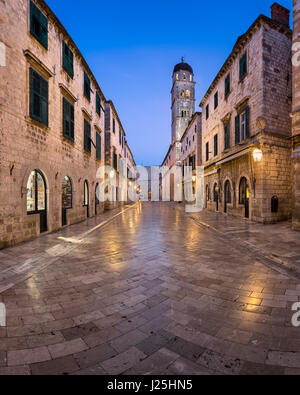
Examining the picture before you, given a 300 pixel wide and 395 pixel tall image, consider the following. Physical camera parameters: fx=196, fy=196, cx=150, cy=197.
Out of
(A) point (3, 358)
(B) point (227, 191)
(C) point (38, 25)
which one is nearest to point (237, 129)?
(B) point (227, 191)

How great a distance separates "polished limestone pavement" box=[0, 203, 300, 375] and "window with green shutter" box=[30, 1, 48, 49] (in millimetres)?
9226

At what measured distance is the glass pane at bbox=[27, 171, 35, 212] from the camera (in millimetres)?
7781

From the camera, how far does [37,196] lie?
8.32 meters

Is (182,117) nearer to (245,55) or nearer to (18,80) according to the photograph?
(245,55)

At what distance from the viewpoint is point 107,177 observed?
19.5m

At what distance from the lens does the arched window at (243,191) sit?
43.2 feet

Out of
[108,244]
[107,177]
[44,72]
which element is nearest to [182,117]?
[107,177]

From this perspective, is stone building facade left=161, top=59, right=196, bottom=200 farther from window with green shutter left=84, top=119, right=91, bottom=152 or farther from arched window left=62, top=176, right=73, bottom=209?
arched window left=62, top=176, right=73, bottom=209

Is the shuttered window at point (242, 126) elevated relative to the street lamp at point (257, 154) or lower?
elevated

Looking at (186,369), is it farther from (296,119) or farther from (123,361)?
(296,119)

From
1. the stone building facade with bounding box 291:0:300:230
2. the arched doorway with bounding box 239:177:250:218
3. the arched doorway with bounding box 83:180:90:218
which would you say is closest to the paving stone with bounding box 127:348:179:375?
the stone building facade with bounding box 291:0:300:230

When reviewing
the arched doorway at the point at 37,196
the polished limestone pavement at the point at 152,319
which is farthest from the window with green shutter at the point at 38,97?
the polished limestone pavement at the point at 152,319

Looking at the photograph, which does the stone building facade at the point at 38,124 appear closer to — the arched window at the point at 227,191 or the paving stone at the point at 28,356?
the paving stone at the point at 28,356

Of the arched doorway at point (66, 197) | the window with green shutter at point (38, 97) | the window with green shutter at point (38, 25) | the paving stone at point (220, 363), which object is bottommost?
the paving stone at point (220, 363)
